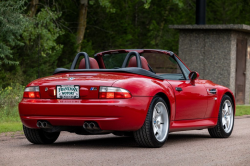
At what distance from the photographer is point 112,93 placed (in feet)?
24.3

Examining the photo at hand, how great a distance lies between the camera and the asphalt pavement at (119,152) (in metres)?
6.58

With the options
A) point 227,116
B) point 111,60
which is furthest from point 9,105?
point 227,116

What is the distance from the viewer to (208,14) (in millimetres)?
44594

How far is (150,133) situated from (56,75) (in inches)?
68.0

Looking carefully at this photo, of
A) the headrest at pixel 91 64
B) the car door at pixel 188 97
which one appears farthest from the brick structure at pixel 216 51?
the headrest at pixel 91 64

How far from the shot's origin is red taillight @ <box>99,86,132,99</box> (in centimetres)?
740

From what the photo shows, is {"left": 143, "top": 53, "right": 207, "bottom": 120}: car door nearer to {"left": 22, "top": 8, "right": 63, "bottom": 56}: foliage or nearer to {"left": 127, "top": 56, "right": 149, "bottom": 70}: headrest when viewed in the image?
{"left": 127, "top": 56, "right": 149, "bottom": 70}: headrest

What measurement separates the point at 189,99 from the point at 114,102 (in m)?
1.92

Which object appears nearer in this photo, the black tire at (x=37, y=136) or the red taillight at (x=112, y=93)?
the red taillight at (x=112, y=93)

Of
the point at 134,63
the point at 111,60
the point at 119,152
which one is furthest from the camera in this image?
the point at 111,60

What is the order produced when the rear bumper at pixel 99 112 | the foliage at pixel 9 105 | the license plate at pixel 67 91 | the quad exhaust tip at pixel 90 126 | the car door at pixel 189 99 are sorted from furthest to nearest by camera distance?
1. the foliage at pixel 9 105
2. the car door at pixel 189 99
3. the license plate at pixel 67 91
4. the quad exhaust tip at pixel 90 126
5. the rear bumper at pixel 99 112

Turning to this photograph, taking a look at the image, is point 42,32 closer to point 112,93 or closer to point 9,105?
point 9,105

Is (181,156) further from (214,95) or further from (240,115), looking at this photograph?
(240,115)

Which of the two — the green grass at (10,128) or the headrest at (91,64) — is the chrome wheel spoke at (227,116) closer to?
the headrest at (91,64)
